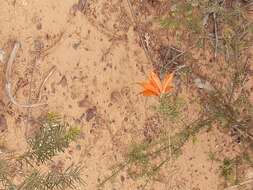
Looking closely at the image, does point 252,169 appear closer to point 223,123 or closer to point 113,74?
point 223,123

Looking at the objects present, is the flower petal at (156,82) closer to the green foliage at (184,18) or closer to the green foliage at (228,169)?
the green foliage at (184,18)

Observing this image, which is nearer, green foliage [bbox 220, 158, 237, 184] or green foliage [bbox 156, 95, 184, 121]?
green foliage [bbox 156, 95, 184, 121]

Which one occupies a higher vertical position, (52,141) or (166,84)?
(166,84)

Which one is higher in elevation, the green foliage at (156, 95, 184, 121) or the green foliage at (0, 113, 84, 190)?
the green foliage at (156, 95, 184, 121)

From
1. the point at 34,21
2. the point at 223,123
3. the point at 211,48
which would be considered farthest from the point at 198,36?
the point at 34,21

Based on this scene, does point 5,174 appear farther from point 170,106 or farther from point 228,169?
point 228,169

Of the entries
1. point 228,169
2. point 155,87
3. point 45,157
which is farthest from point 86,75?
point 228,169

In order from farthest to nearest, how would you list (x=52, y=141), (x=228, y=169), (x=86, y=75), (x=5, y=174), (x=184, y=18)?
1. (x=228, y=169)
2. (x=184, y=18)
3. (x=86, y=75)
4. (x=5, y=174)
5. (x=52, y=141)

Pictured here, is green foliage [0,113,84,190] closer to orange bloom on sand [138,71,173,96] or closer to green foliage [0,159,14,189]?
green foliage [0,159,14,189]

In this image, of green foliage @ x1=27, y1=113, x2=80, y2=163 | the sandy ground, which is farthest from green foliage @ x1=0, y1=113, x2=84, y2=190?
the sandy ground
